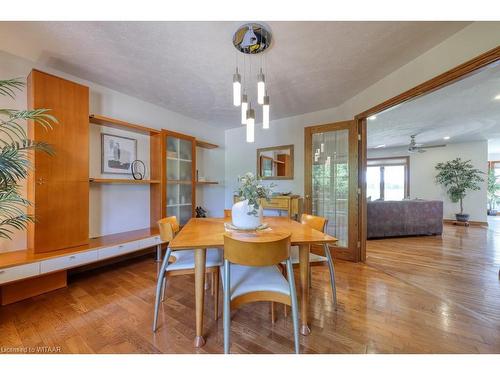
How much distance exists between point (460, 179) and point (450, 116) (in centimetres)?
324

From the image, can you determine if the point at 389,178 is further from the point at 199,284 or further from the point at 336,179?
the point at 199,284

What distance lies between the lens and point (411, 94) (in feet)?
6.84

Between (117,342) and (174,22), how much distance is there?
242 cm

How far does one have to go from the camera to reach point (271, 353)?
131 centimetres

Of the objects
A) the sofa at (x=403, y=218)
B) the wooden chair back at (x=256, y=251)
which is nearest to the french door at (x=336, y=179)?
the sofa at (x=403, y=218)

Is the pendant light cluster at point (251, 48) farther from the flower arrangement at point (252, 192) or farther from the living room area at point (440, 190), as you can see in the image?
the living room area at point (440, 190)

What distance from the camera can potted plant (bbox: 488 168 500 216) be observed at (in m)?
6.66

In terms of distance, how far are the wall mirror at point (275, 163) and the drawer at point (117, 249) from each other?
255 centimetres

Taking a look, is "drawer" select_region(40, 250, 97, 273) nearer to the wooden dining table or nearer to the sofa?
the wooden dining table

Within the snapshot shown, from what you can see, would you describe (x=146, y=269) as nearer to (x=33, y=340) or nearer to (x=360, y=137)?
(x=33, y=340)

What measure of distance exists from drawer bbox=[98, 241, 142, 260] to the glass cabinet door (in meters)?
0.81

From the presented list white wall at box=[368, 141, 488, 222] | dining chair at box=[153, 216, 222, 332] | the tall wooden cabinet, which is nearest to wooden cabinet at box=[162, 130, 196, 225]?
the tall wooden cabinet

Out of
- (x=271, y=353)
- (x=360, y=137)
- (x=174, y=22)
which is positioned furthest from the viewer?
(x=360, y=137)
